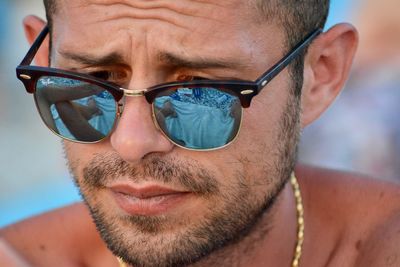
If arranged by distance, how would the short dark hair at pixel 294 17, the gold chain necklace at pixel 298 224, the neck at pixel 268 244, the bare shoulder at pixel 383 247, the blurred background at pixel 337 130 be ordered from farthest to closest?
the blurred background at pixel 337 130 → the gold chain necklace at pixel 298 224 → the neck at pixel 268 244 → the bare shoulder at pixel 383 247 → the short dark hair at pixel 294 17

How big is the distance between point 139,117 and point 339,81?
925 mm

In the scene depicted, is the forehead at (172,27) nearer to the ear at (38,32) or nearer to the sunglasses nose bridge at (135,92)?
the sunglasses nose bridge at (135,92)

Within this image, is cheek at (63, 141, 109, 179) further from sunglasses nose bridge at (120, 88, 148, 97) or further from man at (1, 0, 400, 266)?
sunglasses nose bridge at (120, 88, 148, 97)

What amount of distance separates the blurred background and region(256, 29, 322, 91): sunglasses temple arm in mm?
2660

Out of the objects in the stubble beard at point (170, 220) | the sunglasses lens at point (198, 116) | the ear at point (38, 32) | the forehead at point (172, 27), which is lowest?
the stubble beard at point (170, 220)

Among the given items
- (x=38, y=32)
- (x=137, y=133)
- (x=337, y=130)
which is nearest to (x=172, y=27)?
(x=137, y=133)

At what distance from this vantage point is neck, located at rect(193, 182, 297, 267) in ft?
10.6

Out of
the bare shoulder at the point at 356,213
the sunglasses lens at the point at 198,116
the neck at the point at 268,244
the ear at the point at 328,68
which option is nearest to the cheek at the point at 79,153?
the sunglasses lens at the point at 198,116

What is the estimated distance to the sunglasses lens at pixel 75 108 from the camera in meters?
2.82

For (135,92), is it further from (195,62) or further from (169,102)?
(195,62)

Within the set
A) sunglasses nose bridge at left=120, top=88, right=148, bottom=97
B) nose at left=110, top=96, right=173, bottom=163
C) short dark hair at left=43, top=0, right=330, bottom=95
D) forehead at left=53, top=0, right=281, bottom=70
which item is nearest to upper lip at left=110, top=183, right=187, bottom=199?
nose at left=110, top=96, right=173, bottom=163

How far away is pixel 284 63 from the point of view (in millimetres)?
2930

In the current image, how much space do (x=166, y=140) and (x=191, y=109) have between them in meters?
0.12

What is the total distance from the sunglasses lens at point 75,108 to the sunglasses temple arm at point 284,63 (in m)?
0.47
